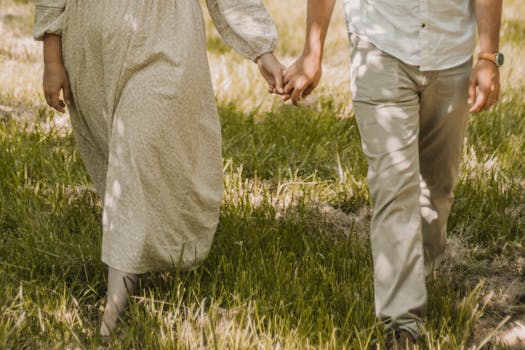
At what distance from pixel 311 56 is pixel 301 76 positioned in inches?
3.4

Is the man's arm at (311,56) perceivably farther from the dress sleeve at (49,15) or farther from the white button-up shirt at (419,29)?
the dress sleeve at (49,15)

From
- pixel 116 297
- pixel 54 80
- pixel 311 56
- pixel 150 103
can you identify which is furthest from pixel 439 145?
pixel 54 80

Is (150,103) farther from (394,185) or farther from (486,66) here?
(486,66)

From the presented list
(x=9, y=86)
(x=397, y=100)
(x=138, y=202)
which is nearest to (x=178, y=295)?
(x=138, y=202)

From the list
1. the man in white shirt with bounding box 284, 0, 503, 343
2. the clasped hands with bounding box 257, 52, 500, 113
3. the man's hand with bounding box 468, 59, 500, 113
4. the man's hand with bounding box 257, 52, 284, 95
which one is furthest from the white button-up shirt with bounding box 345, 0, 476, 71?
the man's hand with bounding box 257, 52, 284, 95

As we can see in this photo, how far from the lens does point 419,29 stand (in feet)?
10.0

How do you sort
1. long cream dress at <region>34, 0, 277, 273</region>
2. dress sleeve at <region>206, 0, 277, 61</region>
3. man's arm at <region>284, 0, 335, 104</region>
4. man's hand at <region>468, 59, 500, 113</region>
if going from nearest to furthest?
man's hand at <region>468, 59, 500, 113</region> < long cream dress at <region>34, 0, 277, 273</region> < man's arm at <region>284, 0, 335, 104</region> < dress sleeve at <region>206, 0, 277, 61</region>

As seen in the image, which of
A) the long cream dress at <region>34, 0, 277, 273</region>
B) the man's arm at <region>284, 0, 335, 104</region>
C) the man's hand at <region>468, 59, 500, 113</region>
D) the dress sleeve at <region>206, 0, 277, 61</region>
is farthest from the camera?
the dress sleeve at <region>206, 0, 277, 61</region>

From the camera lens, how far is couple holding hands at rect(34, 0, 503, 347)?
3.04m

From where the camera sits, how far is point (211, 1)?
11.2 feet

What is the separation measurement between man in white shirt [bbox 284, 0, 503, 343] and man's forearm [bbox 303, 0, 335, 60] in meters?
0.09

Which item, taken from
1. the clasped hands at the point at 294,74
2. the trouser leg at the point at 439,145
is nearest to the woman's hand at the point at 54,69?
the clasped hands at the point at 294,74

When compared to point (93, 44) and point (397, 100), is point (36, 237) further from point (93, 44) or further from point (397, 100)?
point (397, 100)

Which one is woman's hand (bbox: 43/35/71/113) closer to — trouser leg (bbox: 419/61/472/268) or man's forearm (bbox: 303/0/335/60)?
man's forearm (bbox: 303/0/335/60)
